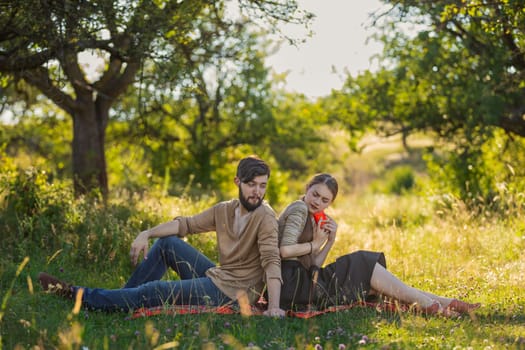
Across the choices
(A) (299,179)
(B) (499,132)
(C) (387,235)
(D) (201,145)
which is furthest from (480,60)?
(A) (299,179)

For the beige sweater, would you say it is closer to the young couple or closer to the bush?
the young couple

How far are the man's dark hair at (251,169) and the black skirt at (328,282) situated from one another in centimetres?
88

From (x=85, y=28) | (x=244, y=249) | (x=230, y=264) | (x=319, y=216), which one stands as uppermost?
(x=85, y=28)

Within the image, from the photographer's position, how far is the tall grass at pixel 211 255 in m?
4.83

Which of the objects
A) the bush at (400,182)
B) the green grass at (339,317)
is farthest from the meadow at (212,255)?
the bush at (400,182)

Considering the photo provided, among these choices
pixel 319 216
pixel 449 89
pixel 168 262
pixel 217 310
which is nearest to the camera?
pixel 217 310

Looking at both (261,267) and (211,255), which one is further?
(211,255)

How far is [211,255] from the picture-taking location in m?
8.62

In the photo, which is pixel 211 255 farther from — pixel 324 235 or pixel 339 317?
pixel 339 317

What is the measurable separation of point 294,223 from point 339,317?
33.9 inches

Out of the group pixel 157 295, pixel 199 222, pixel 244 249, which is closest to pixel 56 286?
pixel 157 295

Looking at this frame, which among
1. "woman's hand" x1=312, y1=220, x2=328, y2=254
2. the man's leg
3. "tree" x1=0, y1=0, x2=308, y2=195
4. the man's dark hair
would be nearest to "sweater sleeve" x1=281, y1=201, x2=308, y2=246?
"woman's hand" x1=312, y1=220, x2=328, y2=254

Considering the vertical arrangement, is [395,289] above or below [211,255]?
below

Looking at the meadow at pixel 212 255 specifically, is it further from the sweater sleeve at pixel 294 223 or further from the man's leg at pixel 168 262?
the sweater sleeve at pixel 294 223
